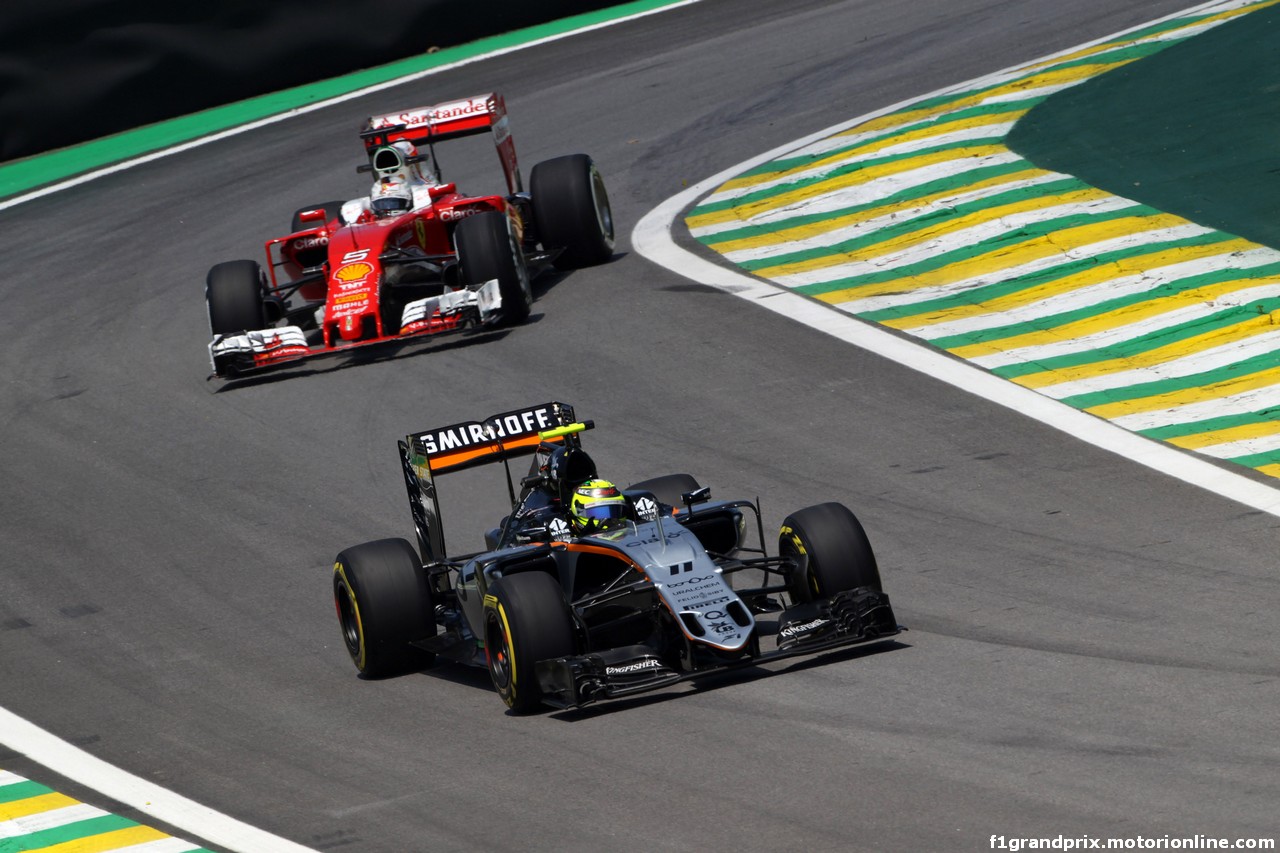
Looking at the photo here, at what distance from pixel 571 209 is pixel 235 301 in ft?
11.6

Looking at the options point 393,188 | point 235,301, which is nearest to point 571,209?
point 393,188

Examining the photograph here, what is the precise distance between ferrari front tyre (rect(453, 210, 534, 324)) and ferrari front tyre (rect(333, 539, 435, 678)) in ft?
22.4

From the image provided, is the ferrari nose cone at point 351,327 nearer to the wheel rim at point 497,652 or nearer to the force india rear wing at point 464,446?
the force india rear wing at point 464,446

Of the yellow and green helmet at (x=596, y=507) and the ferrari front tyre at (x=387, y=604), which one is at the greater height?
the yellow and green helmet at (x=596, y=507)

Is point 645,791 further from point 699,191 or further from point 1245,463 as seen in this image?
point 699,191

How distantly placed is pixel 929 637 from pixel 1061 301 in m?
6.64

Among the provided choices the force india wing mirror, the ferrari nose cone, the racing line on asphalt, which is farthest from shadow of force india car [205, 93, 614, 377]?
the racing line on asphalt

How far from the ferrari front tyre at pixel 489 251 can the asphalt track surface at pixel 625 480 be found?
573mm

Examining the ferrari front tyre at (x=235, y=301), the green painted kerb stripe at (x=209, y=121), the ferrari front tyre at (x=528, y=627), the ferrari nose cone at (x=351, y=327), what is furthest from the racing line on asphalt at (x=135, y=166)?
the ferrari front tyre at (x=235, y=301)

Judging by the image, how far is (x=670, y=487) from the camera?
10.8m

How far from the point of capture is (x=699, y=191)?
20516mm

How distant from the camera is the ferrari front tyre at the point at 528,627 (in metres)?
8.74

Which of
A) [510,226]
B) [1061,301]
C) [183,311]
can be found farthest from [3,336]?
[1061,301]

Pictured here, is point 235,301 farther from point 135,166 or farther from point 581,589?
point 135,166
